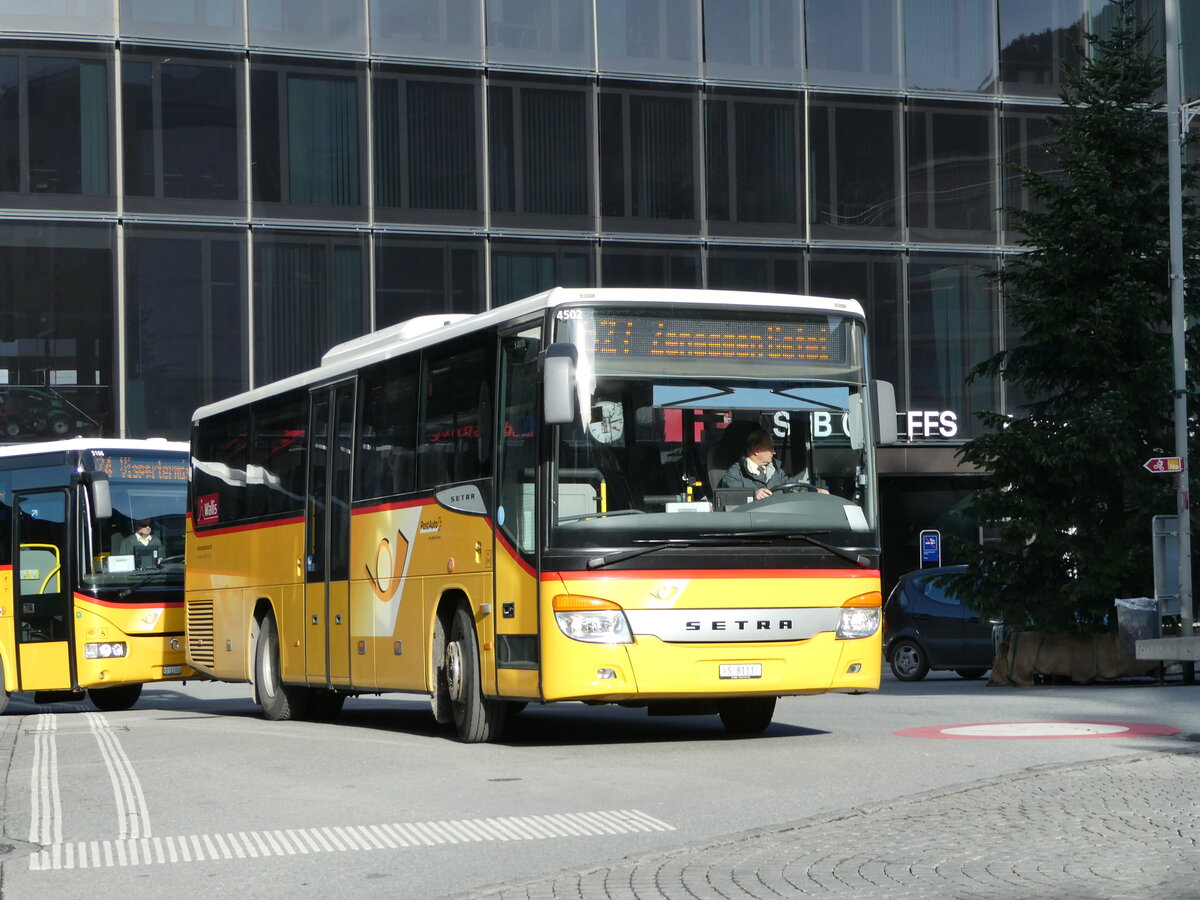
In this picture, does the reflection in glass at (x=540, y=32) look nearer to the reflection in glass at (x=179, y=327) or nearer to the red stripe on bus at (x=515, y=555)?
the reflection in glass at (x=179, y=327)

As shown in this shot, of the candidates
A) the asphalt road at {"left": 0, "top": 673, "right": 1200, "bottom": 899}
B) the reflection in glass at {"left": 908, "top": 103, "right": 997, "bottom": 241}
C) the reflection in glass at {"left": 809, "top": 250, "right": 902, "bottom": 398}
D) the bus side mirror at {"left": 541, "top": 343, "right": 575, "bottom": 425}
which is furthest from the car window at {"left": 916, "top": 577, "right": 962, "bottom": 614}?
the bus side mirror at {"left": 541, "top": 343, "right": 575, "bottom": 425}

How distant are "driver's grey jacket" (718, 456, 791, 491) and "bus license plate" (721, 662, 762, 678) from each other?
1.17 meters

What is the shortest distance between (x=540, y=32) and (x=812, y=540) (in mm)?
21944

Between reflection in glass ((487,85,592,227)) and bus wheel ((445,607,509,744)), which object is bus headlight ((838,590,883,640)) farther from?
reflection in glass ((487,85,592,227))

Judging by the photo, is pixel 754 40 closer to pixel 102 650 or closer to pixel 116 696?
pixel 116 696

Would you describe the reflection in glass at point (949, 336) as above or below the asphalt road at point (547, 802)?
above

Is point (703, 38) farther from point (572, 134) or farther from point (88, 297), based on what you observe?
point (88, 297)

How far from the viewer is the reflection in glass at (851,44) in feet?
111

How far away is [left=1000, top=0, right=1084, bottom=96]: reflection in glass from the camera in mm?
34656

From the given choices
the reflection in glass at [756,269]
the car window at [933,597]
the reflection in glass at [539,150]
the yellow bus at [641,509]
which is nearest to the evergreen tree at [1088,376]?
the car window at [933,597]

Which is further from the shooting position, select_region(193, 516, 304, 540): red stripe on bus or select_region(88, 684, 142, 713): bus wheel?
select_region(88, 684, 142, 713): bus wheel

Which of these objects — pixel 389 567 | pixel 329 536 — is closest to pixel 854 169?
pixel 329 536

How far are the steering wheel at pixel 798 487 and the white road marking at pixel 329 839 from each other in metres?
3.84

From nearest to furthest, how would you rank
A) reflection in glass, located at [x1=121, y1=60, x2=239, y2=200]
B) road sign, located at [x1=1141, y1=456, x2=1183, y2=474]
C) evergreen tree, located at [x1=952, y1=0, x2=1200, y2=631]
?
road sign, located at [x1=1141, y1=456, x2=1183, y2=474], evergreen tree, located at [x1=952, y1=0, x2=1200, y2=631], reflection in glass, located at [x1=121, y1=60, x2=239, y2=200]
